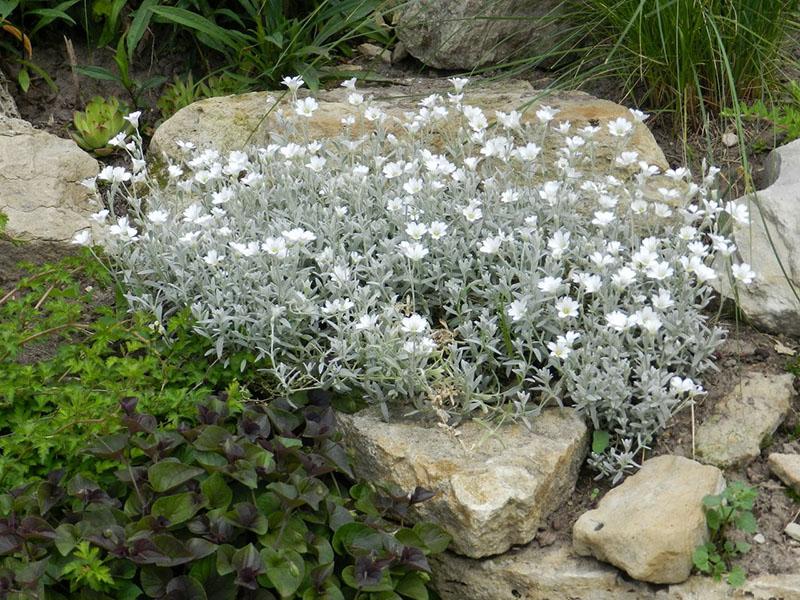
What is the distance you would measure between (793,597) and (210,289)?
2.03 m

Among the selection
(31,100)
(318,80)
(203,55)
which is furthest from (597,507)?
(31,100)

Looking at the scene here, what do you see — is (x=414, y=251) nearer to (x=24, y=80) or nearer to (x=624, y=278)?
(x=624, y=278)

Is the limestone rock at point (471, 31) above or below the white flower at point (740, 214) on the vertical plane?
below

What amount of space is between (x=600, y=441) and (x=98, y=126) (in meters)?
3.09

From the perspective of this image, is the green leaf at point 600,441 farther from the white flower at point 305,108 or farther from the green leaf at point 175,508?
the white flower at point 305,108

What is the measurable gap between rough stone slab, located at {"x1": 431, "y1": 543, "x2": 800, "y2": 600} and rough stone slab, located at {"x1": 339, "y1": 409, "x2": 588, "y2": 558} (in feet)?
0.19

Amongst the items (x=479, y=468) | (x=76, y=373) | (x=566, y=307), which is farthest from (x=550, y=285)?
(x=76, y=373)

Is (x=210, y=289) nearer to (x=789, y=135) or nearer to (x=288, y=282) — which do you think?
(x=288, y=282)

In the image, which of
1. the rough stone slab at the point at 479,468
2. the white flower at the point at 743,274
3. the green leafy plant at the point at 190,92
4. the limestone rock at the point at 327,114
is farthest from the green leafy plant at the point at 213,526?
the green leafy plant at the point at 190,92

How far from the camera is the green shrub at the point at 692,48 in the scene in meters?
4.18

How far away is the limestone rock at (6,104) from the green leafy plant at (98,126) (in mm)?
330

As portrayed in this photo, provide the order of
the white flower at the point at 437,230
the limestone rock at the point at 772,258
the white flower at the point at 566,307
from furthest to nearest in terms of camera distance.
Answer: the limestone rock at the point at 772,258
the white flower at the point at 437,230
the white flower at the point at 566,307

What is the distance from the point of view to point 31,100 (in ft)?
17.7

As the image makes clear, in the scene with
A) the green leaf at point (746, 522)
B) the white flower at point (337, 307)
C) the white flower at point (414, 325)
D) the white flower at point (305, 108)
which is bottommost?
the green leaf at point (746, 522)
